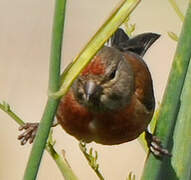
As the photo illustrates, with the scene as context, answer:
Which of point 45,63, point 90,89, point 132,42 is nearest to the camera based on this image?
point 90,89

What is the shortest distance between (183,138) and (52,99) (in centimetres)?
30

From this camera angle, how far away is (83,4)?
4910mm

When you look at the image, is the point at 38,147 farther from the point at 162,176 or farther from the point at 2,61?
the point at 2,61

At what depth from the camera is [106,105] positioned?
5.65 feet

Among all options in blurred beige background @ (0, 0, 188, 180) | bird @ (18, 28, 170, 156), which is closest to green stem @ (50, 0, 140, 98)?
bird @ (18, 28, 170, 156)

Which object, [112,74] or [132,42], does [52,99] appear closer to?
[112,74]

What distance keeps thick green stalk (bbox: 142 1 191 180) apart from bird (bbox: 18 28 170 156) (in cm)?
49

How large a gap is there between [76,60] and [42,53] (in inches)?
125

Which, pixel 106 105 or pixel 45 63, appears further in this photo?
pixel 45 63

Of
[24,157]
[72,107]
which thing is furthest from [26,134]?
[24,157]

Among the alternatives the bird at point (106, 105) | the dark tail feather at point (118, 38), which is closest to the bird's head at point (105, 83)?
the bird at point (106, 105)

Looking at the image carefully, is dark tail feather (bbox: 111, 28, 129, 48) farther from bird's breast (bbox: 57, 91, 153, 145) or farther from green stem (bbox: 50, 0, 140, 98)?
green stem (bbox: 50, 0, 140, 98)

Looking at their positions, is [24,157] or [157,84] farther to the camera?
[157,84]

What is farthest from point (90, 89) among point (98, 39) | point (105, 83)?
point (98, 39)
